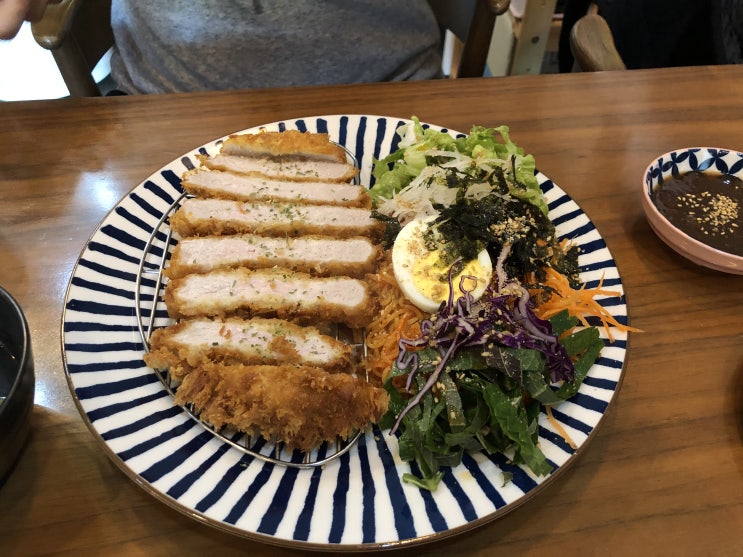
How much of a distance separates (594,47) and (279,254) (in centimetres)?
236

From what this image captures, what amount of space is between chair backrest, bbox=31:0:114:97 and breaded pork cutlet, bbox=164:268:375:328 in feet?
5.03

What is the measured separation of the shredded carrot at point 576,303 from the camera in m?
1.89

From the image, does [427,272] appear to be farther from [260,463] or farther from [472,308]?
[260,463]

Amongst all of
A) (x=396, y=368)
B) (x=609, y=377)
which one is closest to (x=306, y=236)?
(x=396, y=368)

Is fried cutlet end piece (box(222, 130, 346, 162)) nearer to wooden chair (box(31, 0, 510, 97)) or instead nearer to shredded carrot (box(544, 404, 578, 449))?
wooden chair (box(31, 0, 510, 97))

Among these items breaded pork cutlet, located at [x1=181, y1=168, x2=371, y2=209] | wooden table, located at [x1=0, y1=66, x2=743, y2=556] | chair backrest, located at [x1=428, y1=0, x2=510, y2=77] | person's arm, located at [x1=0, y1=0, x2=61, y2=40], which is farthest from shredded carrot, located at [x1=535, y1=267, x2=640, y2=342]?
person's arm, located at [x1=0, y1=0, x2=61, y2=40]

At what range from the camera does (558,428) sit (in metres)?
1.63

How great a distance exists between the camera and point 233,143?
8.25 feet

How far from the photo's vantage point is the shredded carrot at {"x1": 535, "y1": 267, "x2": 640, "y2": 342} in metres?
1.89

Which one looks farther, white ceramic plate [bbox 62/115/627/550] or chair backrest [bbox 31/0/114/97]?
chair backrest [bbox 31/0/114/97]

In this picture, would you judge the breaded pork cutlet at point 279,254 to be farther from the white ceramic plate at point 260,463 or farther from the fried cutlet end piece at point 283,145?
the fried cutlet end piece at point 283,145

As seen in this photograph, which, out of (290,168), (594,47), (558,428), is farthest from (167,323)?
(594,47)

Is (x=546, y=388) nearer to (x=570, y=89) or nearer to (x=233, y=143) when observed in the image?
(x=233, y=143)

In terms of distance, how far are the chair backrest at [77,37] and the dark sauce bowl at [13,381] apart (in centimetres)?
171
